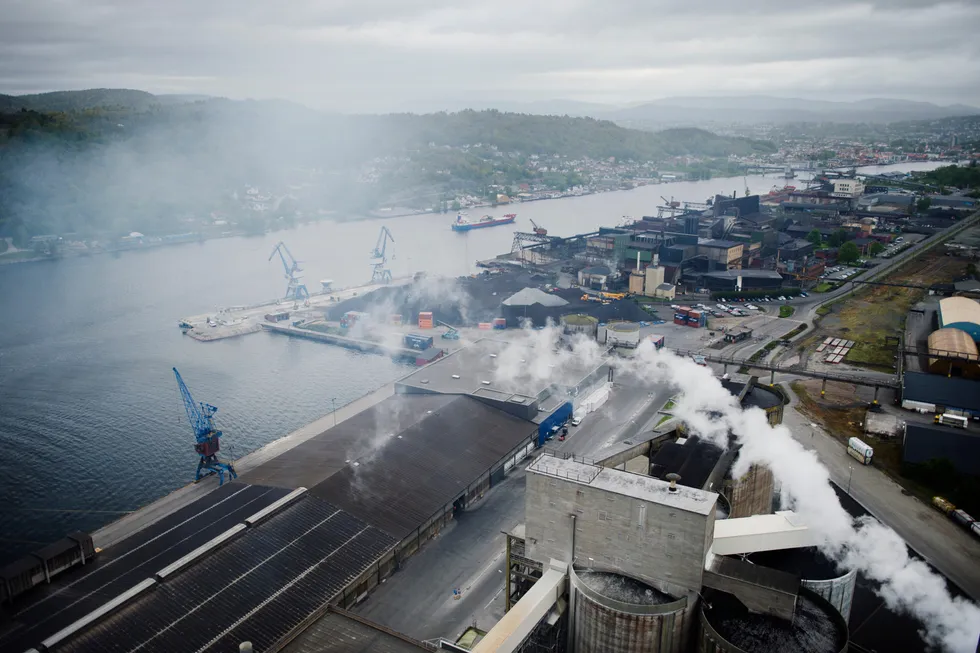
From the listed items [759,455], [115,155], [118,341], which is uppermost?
[115,155]

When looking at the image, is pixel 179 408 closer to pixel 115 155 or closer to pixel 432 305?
pixel 432 305

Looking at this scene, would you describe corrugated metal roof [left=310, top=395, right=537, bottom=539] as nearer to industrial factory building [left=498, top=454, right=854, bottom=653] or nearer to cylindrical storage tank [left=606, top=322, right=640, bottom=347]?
industrial factory building [left=498, top=454, right=854, bottom=653]

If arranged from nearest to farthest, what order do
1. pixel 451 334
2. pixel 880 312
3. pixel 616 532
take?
pixel 616 532 → pixel 451 334 → pixel 880 312

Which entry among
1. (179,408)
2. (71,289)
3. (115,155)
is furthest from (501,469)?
(115,155)

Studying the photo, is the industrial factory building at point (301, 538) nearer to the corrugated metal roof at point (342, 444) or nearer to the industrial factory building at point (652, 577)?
the corrugated metal roof at point (342, 444)

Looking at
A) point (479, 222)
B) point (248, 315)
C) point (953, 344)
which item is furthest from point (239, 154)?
point (953, 344)

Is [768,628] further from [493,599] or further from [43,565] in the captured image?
[43,565]
